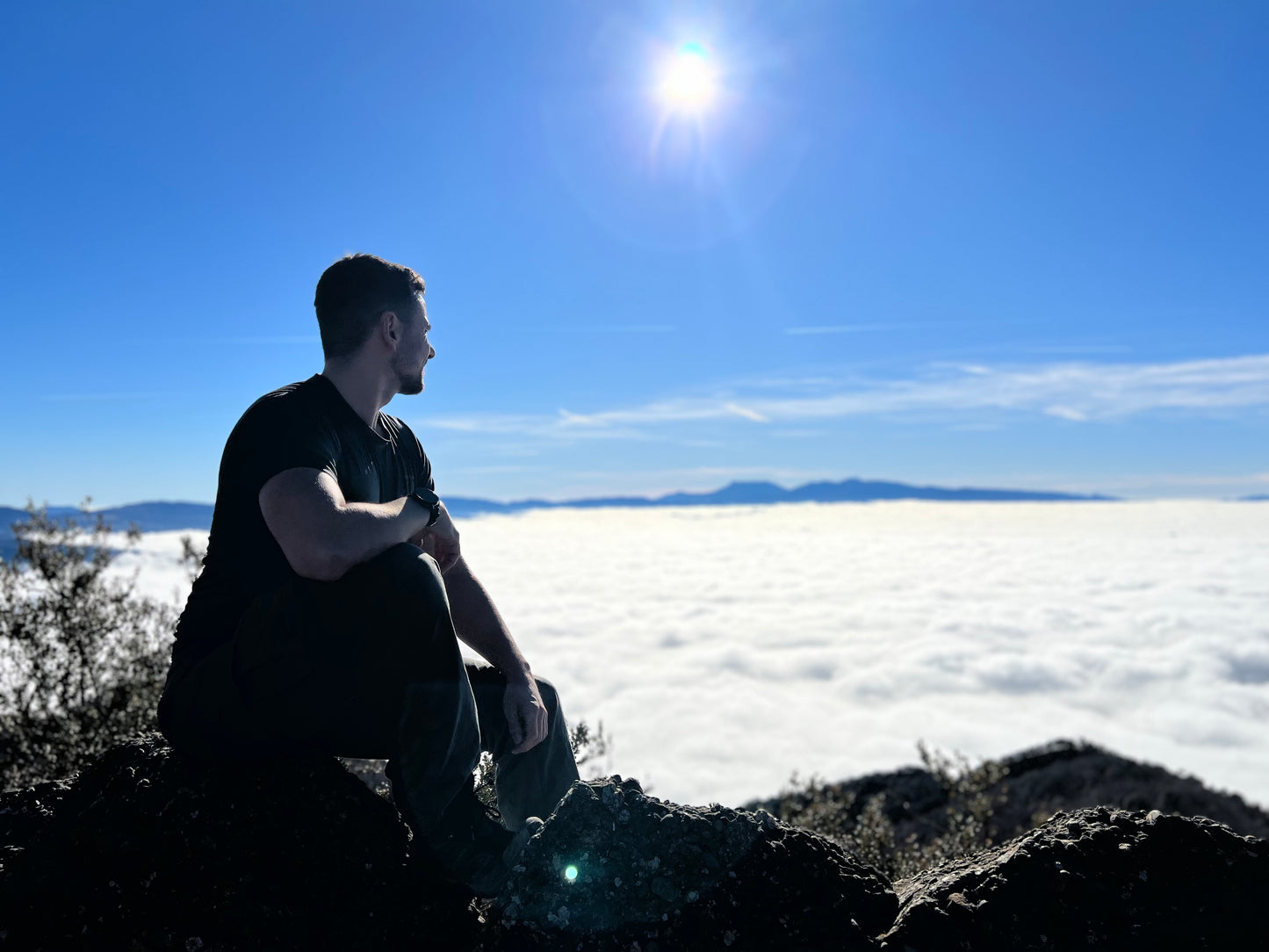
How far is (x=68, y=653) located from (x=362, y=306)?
12405mm

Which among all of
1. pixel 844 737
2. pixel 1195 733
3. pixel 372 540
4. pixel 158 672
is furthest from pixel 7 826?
pixel 1195 733

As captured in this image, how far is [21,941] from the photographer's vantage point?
2.83 meters

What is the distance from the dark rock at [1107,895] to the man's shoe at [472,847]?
157 centimetres

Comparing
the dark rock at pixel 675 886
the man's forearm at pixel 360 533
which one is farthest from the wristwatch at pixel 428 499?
the dark rock at pixel 675 886

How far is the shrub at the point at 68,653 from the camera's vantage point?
11875mm

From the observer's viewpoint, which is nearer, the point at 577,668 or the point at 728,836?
the point at 728,836

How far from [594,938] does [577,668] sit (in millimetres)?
188285

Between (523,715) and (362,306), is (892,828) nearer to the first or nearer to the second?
(523,715)

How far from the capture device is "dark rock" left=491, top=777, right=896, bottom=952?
10.3 ft

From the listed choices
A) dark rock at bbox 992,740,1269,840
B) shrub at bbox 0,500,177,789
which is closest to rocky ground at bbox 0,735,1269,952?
shrub at bbox 0,500,177,789

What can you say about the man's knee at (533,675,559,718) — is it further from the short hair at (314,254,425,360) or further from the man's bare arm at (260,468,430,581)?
the short hair at (314,254,425,360)

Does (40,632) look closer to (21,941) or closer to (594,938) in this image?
(21,941)

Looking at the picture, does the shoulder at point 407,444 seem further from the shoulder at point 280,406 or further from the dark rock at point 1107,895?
the dark rock at point 1107,895

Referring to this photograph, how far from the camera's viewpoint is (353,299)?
11.7ft
